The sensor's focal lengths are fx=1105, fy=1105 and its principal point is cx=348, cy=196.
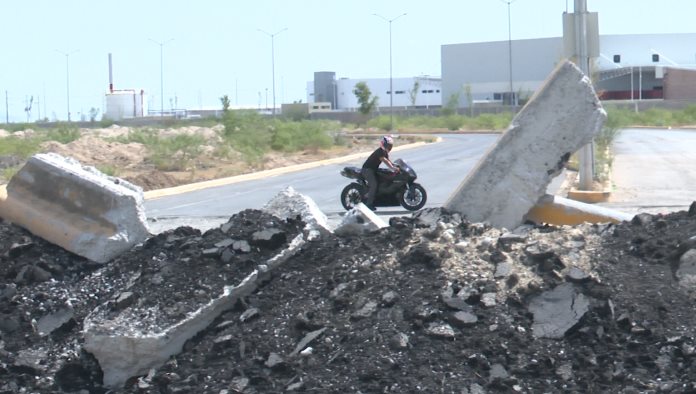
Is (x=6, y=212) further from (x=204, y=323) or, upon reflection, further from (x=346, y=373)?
(x=346, y=373)

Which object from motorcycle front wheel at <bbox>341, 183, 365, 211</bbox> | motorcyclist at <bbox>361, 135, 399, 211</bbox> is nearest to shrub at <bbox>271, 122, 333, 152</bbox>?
motorcycle front wheel at <bbox>341, 183, 365, 211</bbox>

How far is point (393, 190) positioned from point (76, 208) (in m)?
9.98

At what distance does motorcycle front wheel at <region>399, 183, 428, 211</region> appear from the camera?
19094mm

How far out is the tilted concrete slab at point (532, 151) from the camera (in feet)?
33.6

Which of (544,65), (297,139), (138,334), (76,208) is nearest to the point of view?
(138,334)

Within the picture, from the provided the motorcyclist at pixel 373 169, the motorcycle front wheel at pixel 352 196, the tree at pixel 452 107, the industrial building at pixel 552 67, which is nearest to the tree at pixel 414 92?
the industrial building at pixel 552 67

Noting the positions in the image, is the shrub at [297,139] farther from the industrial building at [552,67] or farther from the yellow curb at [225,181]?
the industrial building at [552,67]

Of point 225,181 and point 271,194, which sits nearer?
point 271,194

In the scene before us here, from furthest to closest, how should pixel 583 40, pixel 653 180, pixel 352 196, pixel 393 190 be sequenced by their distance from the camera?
pixel 653 180
pixel 583 40
pixel 352 196
pixel 393 190

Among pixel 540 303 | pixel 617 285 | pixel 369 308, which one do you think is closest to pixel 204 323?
pixel 369 308

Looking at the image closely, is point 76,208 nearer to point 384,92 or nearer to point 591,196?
point 591,196

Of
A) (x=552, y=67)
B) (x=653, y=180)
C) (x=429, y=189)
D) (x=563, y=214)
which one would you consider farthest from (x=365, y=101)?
(x=563, y=214)

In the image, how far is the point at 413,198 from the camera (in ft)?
63.1

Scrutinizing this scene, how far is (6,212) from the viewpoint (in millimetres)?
9898
